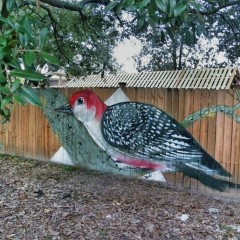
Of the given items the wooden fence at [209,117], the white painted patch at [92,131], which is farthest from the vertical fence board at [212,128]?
the white painted patch at [92,131]

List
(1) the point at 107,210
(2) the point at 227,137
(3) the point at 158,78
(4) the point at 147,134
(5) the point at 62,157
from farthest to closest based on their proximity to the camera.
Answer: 1. (3) the point at 158,78
2. (5) the point at 62,157
3. (4) the point at 147,134
4. (2) the point at 227,137
5. (1) the point at 107,210

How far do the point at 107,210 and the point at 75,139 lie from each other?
2.30 metres

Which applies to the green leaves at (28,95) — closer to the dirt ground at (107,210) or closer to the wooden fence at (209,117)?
the dirt ground at (107,210)

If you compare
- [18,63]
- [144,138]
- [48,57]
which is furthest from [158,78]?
[18,63]

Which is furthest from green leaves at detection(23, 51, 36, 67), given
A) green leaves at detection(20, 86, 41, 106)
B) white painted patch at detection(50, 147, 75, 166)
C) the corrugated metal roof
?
the corrugated metal roof

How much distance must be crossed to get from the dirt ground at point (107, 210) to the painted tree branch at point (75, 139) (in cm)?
34

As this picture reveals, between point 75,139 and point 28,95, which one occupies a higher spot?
point 28,95

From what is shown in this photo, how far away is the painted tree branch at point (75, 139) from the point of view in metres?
5.50

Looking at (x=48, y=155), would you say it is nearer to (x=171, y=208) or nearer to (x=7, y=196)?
(x=7, y=196)

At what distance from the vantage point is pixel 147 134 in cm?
498

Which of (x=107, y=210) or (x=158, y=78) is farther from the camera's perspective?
(x=158, y=78)

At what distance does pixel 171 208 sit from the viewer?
12.5 feet

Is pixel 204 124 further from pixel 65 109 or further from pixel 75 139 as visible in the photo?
pixel 65 109

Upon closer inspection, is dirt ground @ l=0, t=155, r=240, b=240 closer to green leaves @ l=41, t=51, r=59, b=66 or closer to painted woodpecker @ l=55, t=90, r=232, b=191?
painted woodpecker @ l=55, t=90, r=232, b=191
